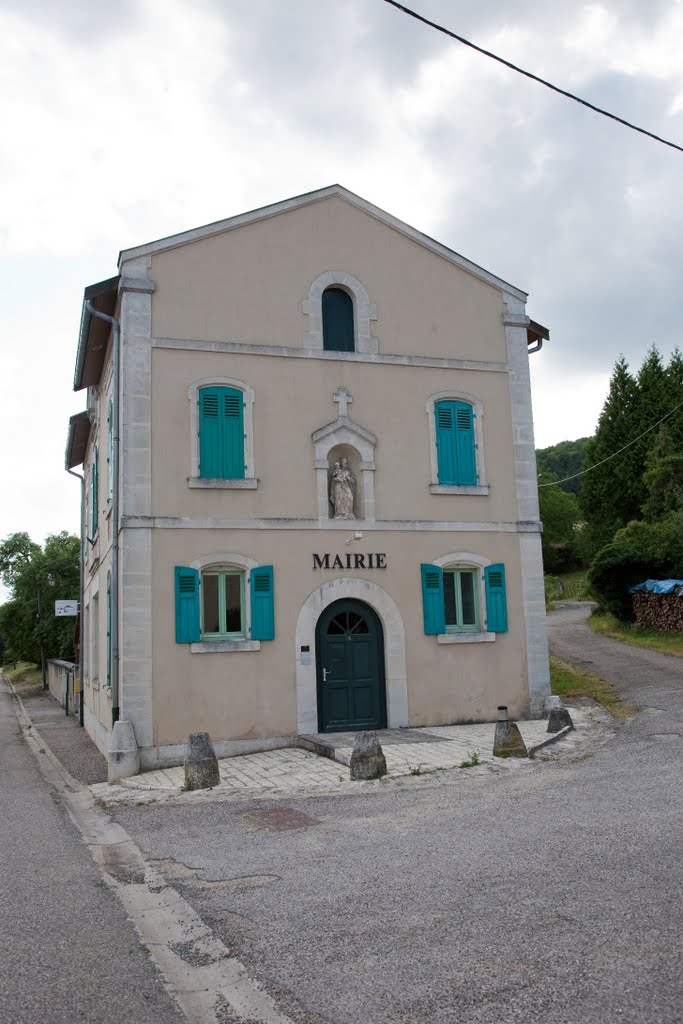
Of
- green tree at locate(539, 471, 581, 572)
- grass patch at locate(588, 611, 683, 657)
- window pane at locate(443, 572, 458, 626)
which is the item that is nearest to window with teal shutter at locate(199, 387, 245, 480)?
window pane at locate(443, 572, 458, 626)

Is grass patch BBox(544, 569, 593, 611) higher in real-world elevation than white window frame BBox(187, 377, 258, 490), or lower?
lower

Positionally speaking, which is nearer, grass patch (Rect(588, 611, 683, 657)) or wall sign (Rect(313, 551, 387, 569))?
wall sign (Rect(313, 551, 387, 569))

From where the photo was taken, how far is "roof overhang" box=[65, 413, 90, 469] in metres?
19.8

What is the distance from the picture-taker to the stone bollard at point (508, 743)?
10852 millimetres

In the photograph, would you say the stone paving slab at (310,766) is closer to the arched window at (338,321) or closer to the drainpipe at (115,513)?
the drainpipe at (115,513)

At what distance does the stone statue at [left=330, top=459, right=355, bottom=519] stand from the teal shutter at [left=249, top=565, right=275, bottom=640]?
1536mm

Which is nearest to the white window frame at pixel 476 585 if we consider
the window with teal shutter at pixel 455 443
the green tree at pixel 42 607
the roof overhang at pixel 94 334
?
the window with teal shutter at pixel 455 443

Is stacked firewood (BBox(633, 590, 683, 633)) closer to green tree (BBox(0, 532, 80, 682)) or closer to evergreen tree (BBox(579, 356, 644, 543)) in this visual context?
evergreen tree (BBox(579, 356, 644, 543))

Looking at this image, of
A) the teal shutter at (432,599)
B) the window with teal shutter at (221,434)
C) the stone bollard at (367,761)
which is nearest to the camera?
the stone bollard at (367,761)

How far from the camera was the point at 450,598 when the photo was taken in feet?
48.0

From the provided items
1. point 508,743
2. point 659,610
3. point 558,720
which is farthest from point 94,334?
point 659,610

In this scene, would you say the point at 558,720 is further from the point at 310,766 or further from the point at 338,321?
the point at 338,321

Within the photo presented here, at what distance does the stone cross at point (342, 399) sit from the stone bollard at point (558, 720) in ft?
18.8

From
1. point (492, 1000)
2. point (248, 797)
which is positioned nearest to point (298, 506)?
point (248, 797)
